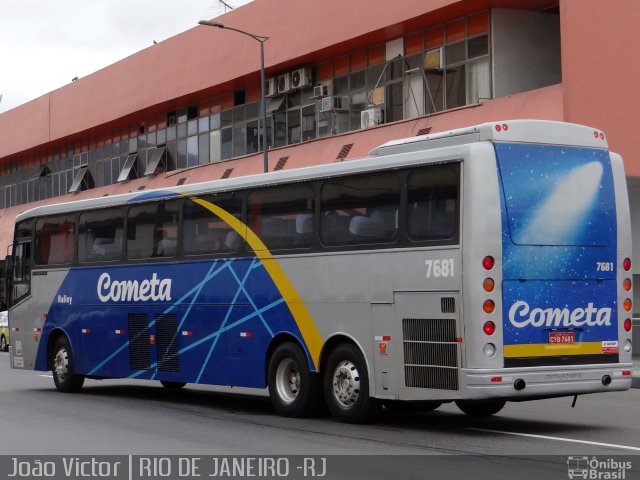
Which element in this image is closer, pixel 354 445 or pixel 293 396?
pixel 354 445

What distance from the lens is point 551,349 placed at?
14102 millimetres

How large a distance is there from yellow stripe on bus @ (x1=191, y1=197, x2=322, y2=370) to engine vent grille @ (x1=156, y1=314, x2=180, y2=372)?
213 centimetres

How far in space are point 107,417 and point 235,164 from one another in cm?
2756

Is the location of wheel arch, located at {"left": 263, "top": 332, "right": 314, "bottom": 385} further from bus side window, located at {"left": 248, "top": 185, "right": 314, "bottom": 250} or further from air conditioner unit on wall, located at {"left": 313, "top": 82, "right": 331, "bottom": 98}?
air conditioner unit on wall, located at {"left": 313, "top": 82, "right": 331, "bottom": 98}

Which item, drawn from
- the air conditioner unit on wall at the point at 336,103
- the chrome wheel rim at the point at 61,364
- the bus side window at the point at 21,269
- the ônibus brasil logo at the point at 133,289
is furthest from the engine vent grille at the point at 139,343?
the air conditioner unit on wall at the point at 336,103

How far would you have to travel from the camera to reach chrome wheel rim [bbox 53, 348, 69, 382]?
22062mm

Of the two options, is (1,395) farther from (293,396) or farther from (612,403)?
(612,403)

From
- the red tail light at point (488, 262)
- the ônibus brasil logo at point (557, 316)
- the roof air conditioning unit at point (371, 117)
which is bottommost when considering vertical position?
the ônibus brasil logo at point (557, 316)

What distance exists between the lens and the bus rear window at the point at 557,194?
→ 553 inches

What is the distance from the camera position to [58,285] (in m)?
22.2

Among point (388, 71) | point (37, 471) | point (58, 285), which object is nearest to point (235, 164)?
point (388, 71)

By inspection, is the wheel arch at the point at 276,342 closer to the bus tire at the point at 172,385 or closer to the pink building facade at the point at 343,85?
the bus tire at the point at 172,385

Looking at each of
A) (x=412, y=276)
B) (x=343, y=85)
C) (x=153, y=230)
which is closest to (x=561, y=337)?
(x=412, y=276)

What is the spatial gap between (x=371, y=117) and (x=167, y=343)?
18948 millimetres
